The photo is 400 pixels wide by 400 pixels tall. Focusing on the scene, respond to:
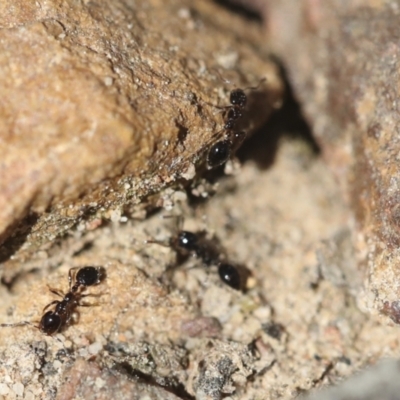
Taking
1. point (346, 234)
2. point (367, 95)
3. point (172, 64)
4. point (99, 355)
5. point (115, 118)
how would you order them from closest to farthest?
point (115, 118)
point (99, 355)
point (172, 64)
point (367, 95)
point (346, 234)

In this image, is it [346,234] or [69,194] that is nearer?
[69,194]

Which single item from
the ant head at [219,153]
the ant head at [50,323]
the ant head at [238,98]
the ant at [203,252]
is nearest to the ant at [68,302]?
the ant head at [50,323]

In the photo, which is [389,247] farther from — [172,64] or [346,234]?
[172,64]

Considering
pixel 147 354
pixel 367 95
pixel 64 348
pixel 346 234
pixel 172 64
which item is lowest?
pixel 64 348

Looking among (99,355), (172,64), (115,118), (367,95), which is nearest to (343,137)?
(367,95)

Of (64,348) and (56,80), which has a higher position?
(56,80)

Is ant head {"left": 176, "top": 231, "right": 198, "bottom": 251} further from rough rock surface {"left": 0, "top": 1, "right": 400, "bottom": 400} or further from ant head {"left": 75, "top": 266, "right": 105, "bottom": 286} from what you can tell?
ant head {"left": 75, "top": 266, "right": 105, "bottom": 286}

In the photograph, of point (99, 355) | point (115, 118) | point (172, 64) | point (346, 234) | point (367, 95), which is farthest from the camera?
point (346, 234)
